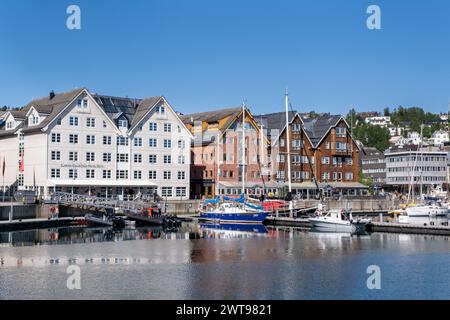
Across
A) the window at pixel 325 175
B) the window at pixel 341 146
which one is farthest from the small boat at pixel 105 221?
the window at pixel 341 146

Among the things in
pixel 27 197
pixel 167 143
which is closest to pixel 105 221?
pixel 27 197

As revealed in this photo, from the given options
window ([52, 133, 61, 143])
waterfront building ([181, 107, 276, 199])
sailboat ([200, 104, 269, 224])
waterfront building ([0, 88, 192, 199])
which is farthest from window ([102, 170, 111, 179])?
waterfront building ([181, 107, 276, 199])

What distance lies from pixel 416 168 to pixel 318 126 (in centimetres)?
4653

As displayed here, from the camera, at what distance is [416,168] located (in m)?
149

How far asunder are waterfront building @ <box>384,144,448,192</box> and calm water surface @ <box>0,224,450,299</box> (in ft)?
292

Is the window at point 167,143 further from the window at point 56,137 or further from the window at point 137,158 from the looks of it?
the window at point 56,137

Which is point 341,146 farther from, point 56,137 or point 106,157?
point 56,137

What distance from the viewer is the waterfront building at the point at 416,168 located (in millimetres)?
148125

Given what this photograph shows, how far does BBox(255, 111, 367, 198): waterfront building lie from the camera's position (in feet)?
341

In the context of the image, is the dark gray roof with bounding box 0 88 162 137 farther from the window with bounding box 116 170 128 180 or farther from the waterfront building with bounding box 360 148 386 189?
the waterfront building with bounding box 360 148 386 189

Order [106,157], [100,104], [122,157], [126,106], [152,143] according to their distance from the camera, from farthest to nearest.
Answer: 1. [126,106]
2. [152,143]
3. [100,104]
4. [122,157]
5. [106,157]

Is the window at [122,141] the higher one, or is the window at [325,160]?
the window at [122,141]

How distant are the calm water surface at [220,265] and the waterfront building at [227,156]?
34997mm
